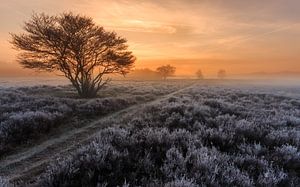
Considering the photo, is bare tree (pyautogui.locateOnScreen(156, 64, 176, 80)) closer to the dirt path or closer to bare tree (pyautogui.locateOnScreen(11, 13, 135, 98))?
bare tree (pyautogui.locateOnScreen(11, 13, 135, 98))

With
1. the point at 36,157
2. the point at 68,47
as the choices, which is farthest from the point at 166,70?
the point at 36,157

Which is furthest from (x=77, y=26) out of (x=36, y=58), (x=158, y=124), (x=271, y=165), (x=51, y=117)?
(x=271, y=165)

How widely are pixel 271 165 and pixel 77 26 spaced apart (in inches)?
1192

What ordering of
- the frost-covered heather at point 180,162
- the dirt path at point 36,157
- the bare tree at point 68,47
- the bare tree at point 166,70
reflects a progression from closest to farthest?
the frost-covered heather at point 180,162 → the dirt path at point 36,157 → the bare tree at point 68,47 → the bare tree at point 166,70

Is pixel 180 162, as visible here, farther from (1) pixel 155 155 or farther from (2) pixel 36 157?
(2) pixel 36 157

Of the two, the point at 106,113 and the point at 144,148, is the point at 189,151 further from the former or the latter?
the point at 106,113

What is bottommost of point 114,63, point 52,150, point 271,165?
point 52,150

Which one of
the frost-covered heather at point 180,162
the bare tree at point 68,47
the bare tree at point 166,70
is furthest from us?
the bare tree at point 166,70

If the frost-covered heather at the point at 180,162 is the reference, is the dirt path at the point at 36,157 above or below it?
below

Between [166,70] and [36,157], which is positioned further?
[166,70]

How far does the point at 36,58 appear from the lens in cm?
3481

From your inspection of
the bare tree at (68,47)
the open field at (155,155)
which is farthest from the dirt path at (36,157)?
the bare tree at (68,47)

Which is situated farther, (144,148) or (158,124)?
(158,124)

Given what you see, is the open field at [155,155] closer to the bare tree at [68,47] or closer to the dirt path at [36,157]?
the dirt path at [36,157]
